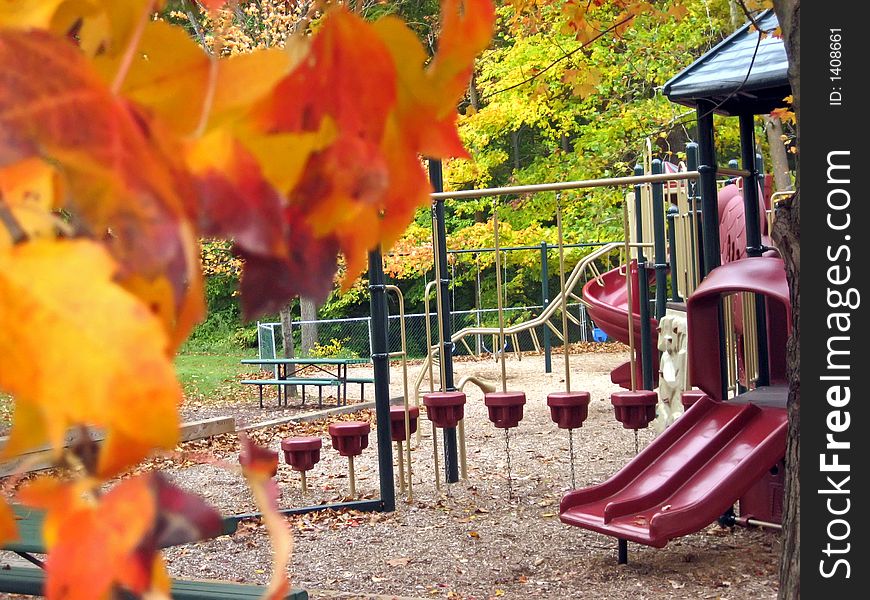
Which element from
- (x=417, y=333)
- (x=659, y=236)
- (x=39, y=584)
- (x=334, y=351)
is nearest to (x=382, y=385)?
(x=39, y=584)

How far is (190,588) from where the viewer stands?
3.05 metres

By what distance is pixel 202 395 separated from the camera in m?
14.6

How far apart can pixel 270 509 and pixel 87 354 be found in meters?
0.08

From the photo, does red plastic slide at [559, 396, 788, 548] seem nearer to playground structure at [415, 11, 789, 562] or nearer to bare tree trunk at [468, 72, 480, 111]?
playground structure at [415, 11, 789, 562]

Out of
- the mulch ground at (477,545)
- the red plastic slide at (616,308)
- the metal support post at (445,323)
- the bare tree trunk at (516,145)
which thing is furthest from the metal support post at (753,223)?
the bare tree trunk at (516,145)

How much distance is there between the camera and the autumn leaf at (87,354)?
9.0 inches

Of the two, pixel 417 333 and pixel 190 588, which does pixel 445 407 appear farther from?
pixel 417 333

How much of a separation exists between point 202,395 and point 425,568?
1028cm

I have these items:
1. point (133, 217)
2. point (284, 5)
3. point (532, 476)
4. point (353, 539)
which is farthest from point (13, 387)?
point (284, 5)

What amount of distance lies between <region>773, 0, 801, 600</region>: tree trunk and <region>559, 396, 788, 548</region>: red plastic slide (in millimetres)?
1432

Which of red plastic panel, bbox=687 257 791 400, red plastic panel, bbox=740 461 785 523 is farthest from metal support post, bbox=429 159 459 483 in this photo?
red plastic panel, bbox=740 461 785 523

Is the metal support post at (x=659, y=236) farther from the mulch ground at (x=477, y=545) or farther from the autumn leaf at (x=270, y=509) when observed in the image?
the autumn leaf at (x=270, y=509)

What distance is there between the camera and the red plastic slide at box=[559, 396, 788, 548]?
4512 mm

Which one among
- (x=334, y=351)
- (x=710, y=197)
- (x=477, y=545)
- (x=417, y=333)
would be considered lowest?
(x=334, y=351)
